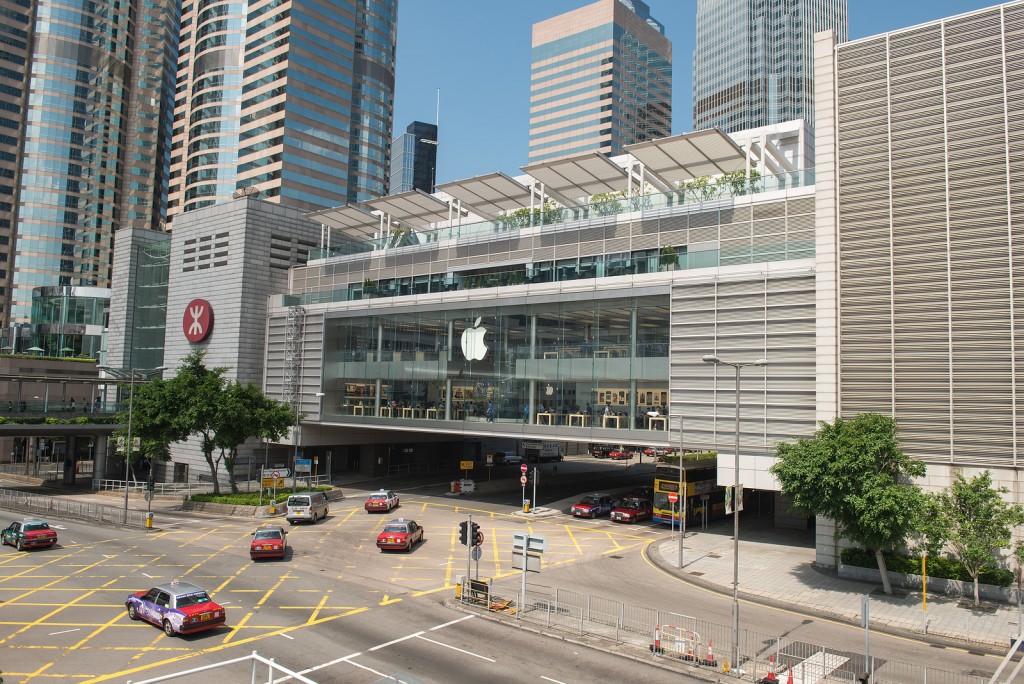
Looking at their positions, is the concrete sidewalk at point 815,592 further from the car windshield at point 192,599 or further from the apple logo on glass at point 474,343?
the car windshield at point 192,599

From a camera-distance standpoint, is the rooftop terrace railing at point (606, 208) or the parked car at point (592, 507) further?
the parked car at point (592, 507)

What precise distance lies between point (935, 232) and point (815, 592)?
16.8m

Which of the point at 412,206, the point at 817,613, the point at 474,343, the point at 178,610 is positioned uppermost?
the point at 412,206

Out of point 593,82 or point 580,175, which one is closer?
point 580,175

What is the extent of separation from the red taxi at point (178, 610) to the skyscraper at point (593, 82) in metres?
158

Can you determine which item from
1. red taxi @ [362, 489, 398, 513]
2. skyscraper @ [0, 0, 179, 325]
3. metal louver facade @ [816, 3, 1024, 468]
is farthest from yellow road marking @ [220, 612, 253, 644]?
skyscraper @ [0, 0, 179, 325]

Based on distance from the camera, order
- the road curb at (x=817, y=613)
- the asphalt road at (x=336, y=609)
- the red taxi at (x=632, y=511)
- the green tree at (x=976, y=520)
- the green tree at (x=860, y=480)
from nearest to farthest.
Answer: the asphalt road at (x=336, y=609) → the road curb at (x=817, y=613) → the green tree at (x=976, y=520) → the green tree at (x=860, y=480) → the red taxi at (x=632, y=511)

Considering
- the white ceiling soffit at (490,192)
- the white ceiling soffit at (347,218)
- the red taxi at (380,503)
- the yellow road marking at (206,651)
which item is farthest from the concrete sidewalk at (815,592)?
the white ceiling soffit at (347,218)

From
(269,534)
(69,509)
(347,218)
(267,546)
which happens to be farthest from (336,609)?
(347,218)

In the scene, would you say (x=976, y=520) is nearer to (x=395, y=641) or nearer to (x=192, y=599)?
(x=395, y=641)

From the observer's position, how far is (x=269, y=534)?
33.6 metres

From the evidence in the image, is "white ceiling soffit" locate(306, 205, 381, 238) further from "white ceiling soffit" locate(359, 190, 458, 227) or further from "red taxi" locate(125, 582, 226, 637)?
"red taxi" locate(125, 582, 226, 637)

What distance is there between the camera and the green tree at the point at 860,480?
2788 cm

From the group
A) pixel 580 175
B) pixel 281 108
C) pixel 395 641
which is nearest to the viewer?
pixel 395 641
